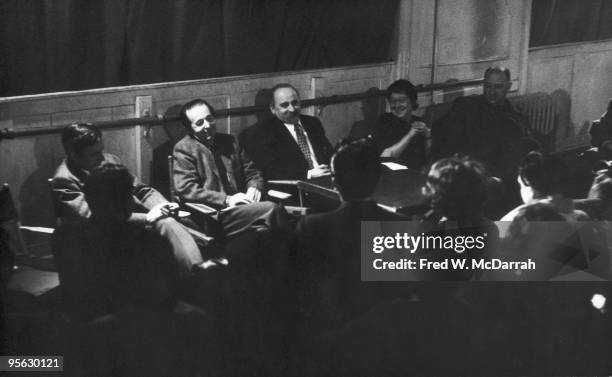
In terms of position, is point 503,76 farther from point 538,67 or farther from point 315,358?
point 315,358

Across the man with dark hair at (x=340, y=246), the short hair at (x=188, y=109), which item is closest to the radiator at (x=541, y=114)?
the short hair at (x=188, y=109)

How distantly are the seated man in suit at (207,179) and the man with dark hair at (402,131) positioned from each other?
0.94 m

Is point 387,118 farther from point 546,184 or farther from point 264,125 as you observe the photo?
point 546,184

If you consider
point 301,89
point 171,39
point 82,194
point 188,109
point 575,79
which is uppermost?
point 171,39

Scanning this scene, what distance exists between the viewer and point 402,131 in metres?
4.41

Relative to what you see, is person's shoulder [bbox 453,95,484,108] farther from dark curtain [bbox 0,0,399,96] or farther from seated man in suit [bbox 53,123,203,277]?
seated man in suit [bbox 53,123,203,277]

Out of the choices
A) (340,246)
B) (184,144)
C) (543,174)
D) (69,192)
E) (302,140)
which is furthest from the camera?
(302,140)

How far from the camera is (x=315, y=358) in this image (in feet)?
9.63

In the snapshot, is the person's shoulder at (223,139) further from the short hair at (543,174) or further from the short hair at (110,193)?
the short hair at (543,174)

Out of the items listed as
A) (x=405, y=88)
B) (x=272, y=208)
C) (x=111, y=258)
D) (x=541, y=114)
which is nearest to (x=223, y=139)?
(x=272, y=208)

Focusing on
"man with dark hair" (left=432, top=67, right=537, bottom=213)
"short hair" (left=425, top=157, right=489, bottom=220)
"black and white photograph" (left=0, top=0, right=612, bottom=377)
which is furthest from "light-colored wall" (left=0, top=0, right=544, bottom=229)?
"short hair" (left=425, top=157, right=489, bottom=220)

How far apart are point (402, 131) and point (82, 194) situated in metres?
1.90

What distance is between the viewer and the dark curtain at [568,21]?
6.08 metres

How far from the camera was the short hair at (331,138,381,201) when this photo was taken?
2686 millimetres
